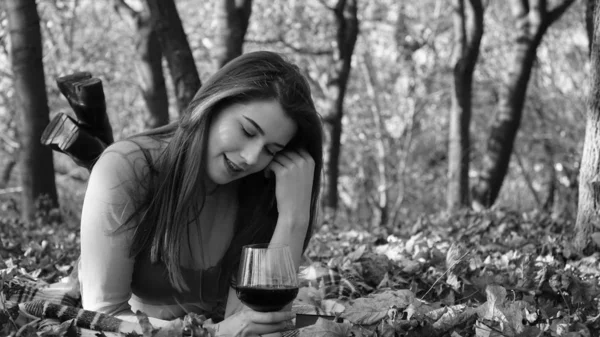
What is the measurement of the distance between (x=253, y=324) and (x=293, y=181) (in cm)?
80

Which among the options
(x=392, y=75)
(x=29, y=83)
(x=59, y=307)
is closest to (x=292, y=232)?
(x=59, y=307)

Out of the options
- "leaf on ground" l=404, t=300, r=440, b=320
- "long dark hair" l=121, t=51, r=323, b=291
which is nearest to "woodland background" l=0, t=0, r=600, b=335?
"leaf on ground" l=404, t=300, r=440, b=320

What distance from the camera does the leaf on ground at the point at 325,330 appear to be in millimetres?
2158

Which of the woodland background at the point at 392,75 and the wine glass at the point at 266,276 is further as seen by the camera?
the woodland background at the point at 392,75

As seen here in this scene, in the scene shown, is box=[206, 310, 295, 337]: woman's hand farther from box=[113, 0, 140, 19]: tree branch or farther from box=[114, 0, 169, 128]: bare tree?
box=[113, 0, 140, 19]: tree branch

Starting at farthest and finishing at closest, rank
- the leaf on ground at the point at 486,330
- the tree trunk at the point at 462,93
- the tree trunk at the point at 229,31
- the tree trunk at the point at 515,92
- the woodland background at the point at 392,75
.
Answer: the woodland background at the point at 392,75 → the tree trunk at the point at 462,93 → the tree trunk at the point at 515,92 → the tree trunk at the point at 229,31 → the leaf on ground at the point at 486,330

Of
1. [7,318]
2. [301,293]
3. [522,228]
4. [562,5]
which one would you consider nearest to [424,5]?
[562,5]

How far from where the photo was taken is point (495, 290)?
2.30 m

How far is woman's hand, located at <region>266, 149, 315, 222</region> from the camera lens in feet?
9.55

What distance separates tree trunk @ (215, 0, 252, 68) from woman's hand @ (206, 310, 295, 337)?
4794mm

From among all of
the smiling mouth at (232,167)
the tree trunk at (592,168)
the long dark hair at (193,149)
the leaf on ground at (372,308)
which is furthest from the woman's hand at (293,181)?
the tree trunk at (592,168)

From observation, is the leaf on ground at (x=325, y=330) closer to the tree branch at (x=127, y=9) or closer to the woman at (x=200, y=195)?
the woman at (x=200, y=195)

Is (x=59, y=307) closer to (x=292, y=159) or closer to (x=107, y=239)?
(x=107, y=239)

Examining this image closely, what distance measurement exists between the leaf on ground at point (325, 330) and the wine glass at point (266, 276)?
0.11 metres
